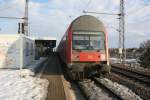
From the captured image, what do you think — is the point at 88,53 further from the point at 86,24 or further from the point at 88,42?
the point at 86,24

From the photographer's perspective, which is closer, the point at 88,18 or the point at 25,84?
the point at 25,84

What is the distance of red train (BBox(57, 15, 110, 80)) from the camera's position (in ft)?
59.9

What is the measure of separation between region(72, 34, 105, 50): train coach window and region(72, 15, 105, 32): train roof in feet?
1.29

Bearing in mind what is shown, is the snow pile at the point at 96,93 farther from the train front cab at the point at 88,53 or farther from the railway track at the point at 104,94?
the train front cab at the point at 88,53

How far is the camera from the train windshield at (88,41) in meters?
18.5

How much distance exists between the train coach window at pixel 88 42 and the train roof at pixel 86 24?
393 millimetres

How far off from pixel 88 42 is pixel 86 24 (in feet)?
3.52

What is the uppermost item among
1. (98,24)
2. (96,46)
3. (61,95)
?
(98,24)

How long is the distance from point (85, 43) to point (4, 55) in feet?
32.2

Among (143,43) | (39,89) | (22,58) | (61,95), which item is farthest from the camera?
(143,43)

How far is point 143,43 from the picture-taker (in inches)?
2163

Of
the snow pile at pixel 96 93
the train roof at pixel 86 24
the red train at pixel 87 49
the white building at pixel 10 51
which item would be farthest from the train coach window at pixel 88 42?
the white building at pixel 10 51

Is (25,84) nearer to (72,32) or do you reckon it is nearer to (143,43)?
(72,32)

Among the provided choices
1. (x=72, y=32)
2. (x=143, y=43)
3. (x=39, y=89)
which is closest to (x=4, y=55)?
(x=72, y=32)
